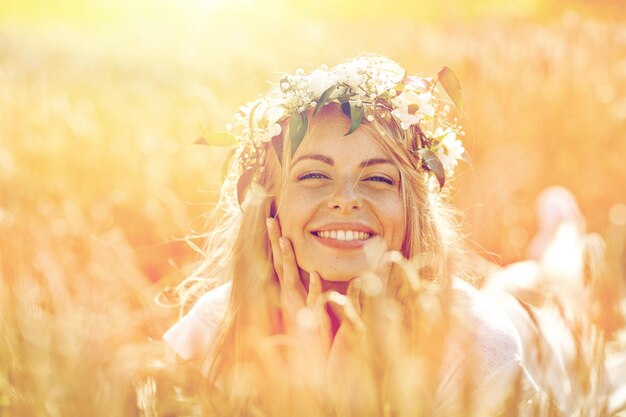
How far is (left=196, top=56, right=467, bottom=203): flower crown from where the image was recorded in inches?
84.7

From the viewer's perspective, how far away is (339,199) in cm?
204

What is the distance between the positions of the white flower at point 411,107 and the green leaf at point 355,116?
5.5 inches

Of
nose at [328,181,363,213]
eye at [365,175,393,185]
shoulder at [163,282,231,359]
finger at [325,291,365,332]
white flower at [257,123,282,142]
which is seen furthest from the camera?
shoulder at [163,282,231,359]

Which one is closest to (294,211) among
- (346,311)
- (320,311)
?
(320,311)

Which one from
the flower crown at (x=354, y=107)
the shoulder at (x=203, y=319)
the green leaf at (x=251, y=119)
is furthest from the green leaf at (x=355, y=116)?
the shoulder at (x=203, y=319)

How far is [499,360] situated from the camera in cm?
210

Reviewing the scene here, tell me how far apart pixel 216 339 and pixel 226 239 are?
0.44 meters

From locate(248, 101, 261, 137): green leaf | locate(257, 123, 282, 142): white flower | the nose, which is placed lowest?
the nose

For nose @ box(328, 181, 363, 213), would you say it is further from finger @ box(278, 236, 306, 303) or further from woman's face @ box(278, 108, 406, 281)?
finger @ box(278, 236, 306, 303)

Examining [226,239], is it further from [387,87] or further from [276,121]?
[387,87]

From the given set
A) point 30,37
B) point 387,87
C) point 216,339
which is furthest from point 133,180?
point 30,37

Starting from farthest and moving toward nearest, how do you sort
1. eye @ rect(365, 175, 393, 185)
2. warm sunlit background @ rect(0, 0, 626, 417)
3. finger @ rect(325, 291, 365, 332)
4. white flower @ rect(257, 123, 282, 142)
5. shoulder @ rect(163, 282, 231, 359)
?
warm sunlit background @ rect(0, 0, 626, 417) < shoulder @ rect(163, 282, 231, 359) < white flower @ rect(257, 123, 282, 142) < eye @ rect(365, 175, 393, 185) < finger @ rect(325, 291, 365, 332)

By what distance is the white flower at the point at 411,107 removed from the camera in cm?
219

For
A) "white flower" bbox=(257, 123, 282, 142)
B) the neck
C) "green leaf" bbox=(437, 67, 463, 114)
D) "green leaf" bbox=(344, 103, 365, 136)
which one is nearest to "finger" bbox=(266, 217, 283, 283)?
the neck
